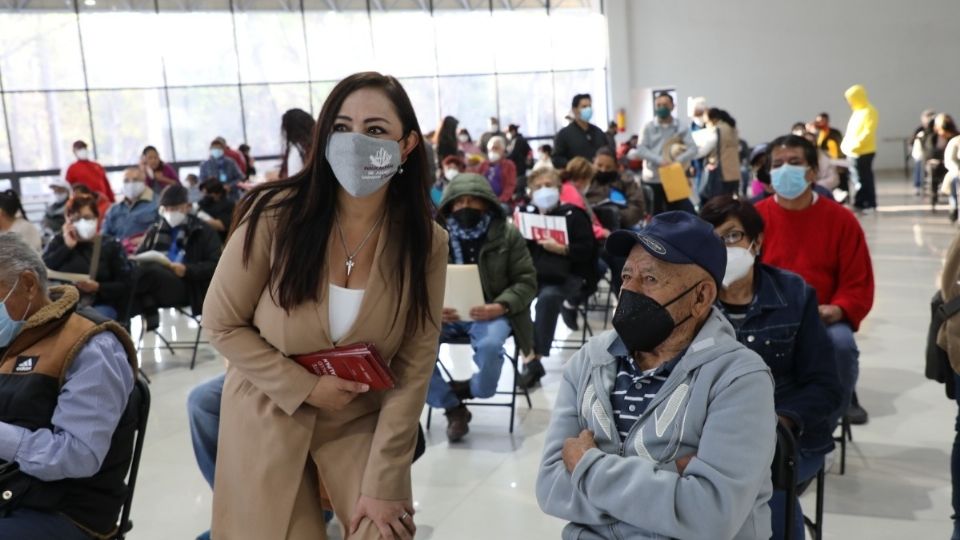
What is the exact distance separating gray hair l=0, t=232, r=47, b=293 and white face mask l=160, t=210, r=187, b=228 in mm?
4588

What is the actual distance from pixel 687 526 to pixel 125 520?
5.44ft

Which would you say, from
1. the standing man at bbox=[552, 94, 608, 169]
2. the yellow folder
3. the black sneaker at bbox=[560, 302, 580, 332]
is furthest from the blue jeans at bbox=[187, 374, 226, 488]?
the standing man at bbox=[552, 94, 608, 169]

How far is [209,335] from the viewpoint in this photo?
241cm

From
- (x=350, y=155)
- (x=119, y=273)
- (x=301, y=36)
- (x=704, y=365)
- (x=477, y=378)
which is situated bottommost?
(x=477, y=378)

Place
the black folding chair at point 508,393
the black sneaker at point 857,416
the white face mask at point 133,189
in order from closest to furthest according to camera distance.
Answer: the black sneaker at point 857,416
the black folding chair at point 508,393
the white face mask at point 133,189

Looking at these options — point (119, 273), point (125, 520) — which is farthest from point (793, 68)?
point (125, 520)

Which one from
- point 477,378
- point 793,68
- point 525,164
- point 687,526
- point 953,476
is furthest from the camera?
point 793,68

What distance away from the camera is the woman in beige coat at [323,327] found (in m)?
Result: 2.31

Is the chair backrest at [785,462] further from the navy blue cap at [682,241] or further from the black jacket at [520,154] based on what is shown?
the black jacket at [520,154]

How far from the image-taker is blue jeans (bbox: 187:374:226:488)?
3018 mm

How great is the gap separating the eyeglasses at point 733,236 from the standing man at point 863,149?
11.1 m

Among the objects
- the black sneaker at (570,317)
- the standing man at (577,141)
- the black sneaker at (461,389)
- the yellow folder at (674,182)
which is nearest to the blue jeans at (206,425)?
the black sneaker at (461,389)

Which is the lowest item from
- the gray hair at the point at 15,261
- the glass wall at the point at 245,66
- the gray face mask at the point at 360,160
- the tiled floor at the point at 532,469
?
the tiled floor at the point at 532,469

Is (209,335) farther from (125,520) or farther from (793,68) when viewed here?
(793,68)
